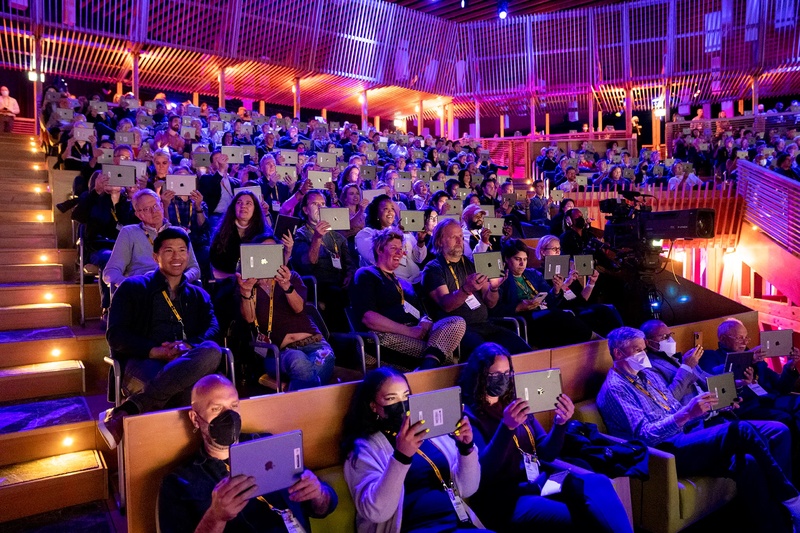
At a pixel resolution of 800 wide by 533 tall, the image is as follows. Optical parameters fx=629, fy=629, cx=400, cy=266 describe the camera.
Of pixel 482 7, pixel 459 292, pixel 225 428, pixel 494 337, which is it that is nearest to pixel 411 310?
pixel 459 292

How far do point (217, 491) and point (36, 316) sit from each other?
8.68 feet

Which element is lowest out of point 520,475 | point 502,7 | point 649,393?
point 520,475

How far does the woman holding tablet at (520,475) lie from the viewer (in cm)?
244

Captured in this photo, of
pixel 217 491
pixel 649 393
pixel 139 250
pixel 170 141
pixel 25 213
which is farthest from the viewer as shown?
pixel 170 141

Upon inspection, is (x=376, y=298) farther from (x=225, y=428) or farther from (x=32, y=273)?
(x=32, y=273)

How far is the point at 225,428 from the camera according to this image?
6.57ft

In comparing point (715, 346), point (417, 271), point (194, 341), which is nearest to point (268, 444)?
point (194, 341)

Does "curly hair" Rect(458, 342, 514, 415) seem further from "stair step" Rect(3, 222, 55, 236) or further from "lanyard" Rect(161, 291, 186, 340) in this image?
"stair step" Rect(3, 222, 55, 236)

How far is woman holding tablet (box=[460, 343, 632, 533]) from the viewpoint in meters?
2.44

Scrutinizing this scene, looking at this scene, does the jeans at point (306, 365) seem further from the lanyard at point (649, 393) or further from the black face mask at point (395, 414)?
the lanyard at point (649, 393)

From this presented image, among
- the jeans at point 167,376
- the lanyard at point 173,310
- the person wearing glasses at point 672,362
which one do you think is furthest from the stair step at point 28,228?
the person wearing glasses at point 672,362

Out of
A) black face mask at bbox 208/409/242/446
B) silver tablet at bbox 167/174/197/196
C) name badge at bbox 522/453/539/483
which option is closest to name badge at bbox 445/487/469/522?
name badge at bbox 522/453/539/483

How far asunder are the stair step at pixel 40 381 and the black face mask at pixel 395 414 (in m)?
1.88

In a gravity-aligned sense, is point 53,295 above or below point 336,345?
above
